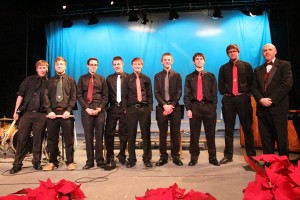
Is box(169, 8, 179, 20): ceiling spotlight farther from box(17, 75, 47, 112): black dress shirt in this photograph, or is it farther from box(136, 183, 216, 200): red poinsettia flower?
box(136, 183, 216, 200): red poinsettia flower

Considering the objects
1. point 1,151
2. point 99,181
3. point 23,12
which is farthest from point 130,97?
point 23,12

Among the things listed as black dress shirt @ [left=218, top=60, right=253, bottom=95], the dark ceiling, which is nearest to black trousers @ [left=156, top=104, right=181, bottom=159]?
black dress shirt @ [left=218, top=60, right=253, bottom=95]

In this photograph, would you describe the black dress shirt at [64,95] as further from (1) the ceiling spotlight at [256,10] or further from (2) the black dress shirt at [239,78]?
(1) the ceiling spotlight at [256,10]

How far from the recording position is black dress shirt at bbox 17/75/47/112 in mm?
4211

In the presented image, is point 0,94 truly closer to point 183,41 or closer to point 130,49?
point 130,49

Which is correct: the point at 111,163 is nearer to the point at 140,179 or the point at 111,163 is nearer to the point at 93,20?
the point at 140,179

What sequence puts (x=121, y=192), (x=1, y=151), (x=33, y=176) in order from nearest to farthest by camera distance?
1. (x=121, y=192)
2. (x=33, y=176)
3. (x=1, y=151)

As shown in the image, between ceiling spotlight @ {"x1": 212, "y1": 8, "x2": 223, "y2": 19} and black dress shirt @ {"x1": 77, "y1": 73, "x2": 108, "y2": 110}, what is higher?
ceiling spotlight @ {"x1": 212, "y1": 8, "x2": 223, "y2": 19}

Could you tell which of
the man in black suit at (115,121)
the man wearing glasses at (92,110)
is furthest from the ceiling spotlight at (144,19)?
the man wearing glasses at (92,110)

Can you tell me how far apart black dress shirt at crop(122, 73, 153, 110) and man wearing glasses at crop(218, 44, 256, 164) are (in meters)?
1.11

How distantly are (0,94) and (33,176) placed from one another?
13.0 ft

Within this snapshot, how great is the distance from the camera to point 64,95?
13.8 feet

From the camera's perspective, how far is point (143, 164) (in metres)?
4.30

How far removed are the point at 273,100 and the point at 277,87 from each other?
0.19 m
